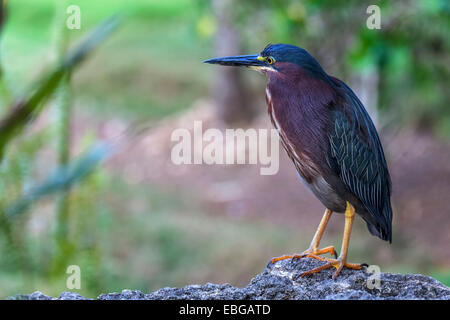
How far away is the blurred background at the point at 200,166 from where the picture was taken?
4277 millimetres

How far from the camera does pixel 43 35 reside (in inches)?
496

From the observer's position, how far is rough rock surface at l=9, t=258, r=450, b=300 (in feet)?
6.38

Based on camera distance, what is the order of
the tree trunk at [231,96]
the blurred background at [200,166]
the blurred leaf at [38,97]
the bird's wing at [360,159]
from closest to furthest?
the blurred leaf at [38,97] < the bird's wing at [360,159] < the blurred background at [200,166] < the tree trunk at [231,96]

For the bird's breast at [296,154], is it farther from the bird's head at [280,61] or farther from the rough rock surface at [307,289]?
the rough rock surface at [307,289]

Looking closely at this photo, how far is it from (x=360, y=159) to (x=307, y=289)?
1.45ft

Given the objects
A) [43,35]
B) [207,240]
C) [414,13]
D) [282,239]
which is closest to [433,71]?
[414,13]

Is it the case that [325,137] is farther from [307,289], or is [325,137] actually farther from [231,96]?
[231,96]

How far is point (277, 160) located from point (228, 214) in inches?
44.0

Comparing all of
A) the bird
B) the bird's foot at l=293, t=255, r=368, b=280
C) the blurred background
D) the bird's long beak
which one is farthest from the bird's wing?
the blurred background

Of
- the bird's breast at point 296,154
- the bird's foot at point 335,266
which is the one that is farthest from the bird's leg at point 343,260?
the bird's breast at point 296,154

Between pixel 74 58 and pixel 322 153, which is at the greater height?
pixel 74 58

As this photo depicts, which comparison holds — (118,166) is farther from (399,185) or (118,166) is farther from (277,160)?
(399,185)

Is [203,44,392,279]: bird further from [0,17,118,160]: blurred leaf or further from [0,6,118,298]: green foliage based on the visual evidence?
[0,6,118,298]: green foliage

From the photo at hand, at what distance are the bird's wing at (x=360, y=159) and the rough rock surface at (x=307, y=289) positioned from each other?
18 centimetres
